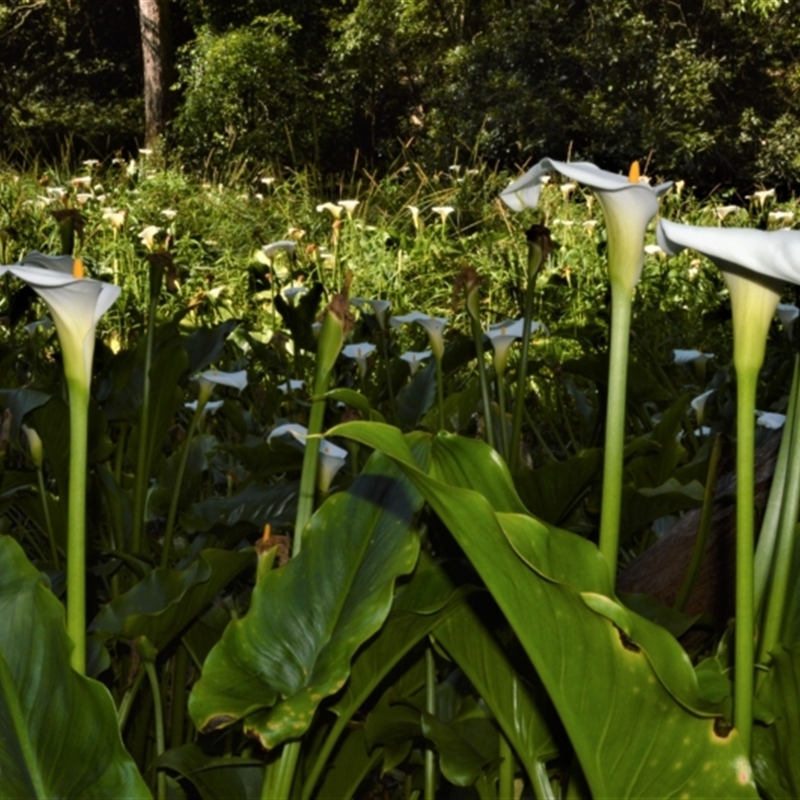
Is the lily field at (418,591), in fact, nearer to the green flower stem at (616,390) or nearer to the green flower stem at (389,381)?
the green flower stem at (616,390)

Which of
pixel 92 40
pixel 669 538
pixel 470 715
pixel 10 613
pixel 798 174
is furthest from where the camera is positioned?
pixel 92 40

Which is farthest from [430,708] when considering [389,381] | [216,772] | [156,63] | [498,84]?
[156,63]

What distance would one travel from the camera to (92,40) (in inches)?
602

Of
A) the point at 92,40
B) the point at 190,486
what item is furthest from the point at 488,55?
the point at 190,486

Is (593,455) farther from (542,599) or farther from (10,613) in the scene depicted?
(10,613)

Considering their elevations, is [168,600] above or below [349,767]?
above

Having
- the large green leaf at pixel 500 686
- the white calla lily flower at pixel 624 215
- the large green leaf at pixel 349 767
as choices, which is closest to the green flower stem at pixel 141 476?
the large green leaf at pixel 349 767

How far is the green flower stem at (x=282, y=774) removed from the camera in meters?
0.92

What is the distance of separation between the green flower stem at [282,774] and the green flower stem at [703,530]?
435mm

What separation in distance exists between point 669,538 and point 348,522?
0.47m

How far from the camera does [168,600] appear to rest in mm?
1052

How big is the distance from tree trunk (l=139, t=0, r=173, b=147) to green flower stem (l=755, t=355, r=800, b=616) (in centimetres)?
1123

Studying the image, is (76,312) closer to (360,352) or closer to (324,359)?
(324,359)

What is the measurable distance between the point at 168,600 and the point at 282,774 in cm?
20
